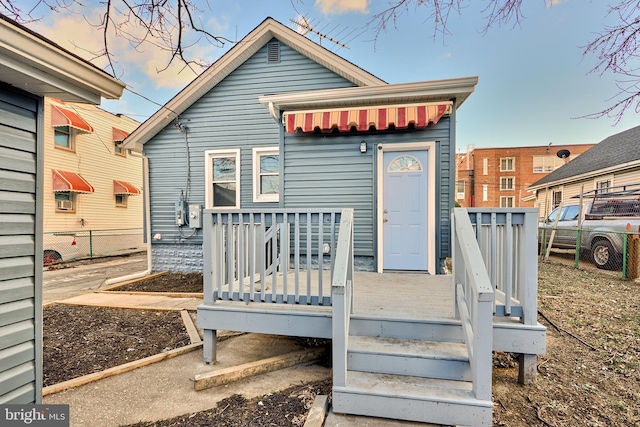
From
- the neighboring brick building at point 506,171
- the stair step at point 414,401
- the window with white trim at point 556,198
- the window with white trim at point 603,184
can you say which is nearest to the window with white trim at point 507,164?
the neighboring brick building at point 506,171

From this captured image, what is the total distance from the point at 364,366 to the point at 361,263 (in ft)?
8.51

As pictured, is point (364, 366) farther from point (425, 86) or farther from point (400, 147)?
point (425, 86)

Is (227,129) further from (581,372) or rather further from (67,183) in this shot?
(581,372)

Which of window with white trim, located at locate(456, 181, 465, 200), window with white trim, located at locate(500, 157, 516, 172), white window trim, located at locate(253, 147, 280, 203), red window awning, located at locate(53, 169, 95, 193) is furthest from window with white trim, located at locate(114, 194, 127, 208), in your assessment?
window with white trim, located at locate(500, 157, 516, 172)

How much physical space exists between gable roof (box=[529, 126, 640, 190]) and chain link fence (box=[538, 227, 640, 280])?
469 centimetres

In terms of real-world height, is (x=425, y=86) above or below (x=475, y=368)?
above

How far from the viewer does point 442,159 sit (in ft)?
14.8

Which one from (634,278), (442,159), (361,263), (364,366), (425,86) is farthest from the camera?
(634,278)

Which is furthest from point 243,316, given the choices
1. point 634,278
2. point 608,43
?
point 634,278

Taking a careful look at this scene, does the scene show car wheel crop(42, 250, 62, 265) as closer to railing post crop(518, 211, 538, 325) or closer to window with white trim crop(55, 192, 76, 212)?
window with white trim crop(55, 192, 76, 212)

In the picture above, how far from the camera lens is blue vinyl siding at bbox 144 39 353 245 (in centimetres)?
656

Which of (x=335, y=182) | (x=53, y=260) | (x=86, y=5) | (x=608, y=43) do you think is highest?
(x=86, y=5)

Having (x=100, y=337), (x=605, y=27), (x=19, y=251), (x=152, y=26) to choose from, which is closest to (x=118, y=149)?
(x=100, y=337)

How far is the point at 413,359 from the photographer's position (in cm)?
224
